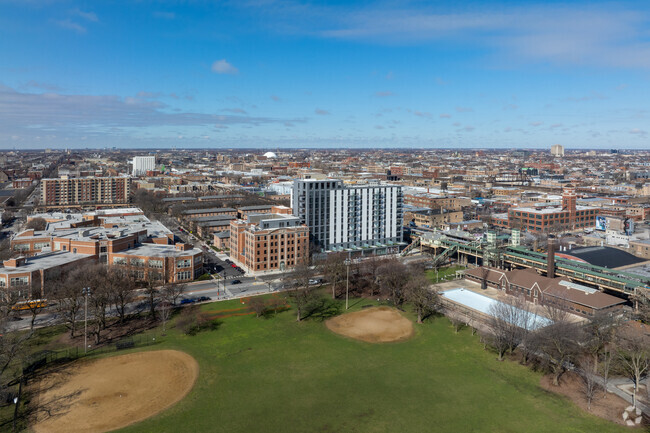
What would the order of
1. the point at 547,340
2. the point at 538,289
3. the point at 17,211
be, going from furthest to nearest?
the point at 17,211, the point at 538,289, the point at 547,340

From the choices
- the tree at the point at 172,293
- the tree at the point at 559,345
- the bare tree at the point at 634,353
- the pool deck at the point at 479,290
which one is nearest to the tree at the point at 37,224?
the tree at the point at 172,293

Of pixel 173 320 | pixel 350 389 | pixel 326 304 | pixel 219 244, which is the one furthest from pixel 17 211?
pixel 350 389

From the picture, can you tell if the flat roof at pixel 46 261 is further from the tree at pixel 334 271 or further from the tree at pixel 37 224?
the tree at pixel 334 271

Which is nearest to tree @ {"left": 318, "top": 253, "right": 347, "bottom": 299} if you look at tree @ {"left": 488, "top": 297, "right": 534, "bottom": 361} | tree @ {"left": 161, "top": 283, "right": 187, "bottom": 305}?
tree @ {"left": 161, "top": 283, "right": 187, "bottom": 305}

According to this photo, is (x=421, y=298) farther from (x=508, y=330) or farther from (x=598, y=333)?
(x=598, y=333)

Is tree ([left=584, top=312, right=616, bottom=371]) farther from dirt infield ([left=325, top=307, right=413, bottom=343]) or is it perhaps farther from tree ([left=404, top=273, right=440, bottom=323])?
dirt infield ([left=325, top=307, right=413, bottom=343])

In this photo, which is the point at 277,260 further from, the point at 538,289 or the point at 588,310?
the point at 588,310
